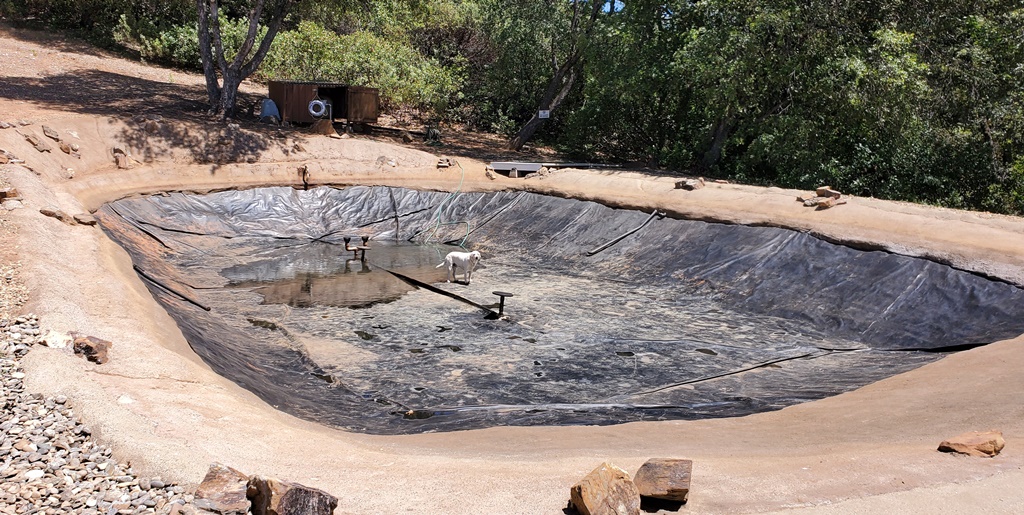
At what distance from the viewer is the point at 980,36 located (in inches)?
628

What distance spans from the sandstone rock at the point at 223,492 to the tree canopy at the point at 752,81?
14.2 m

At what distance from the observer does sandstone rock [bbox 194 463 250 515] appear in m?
4.08

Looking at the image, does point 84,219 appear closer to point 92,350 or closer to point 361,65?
point 92,350

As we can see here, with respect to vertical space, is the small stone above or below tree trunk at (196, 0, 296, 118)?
below

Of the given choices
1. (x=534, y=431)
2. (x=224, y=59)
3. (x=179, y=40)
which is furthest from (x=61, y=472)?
(x=179, y=40)

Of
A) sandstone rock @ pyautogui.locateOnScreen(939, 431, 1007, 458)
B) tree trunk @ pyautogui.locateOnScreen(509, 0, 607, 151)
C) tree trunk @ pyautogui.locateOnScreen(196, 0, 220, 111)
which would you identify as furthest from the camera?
tree trunk @ pyautogui.locateOnScreen(509, 0, 607, 151)

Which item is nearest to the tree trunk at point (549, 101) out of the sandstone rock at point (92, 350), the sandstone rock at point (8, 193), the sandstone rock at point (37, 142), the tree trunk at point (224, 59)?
the tree trunk at point (224, 59)

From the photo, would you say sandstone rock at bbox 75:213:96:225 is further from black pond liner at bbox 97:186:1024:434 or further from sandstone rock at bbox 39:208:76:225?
black pond liner at bbox 97:186:1024:434

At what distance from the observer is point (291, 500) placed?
3883 mm

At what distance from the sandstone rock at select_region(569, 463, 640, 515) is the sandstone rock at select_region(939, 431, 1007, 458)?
2.51 metres

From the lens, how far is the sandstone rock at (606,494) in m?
4.11

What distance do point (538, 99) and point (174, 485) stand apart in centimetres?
2158

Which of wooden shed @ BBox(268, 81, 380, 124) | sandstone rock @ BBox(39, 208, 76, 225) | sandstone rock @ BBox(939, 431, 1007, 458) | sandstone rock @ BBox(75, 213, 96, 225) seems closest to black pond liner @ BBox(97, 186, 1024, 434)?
sandstone rock @ BBox(75, 213, 96, 225)

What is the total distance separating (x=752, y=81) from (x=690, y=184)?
117 inches
